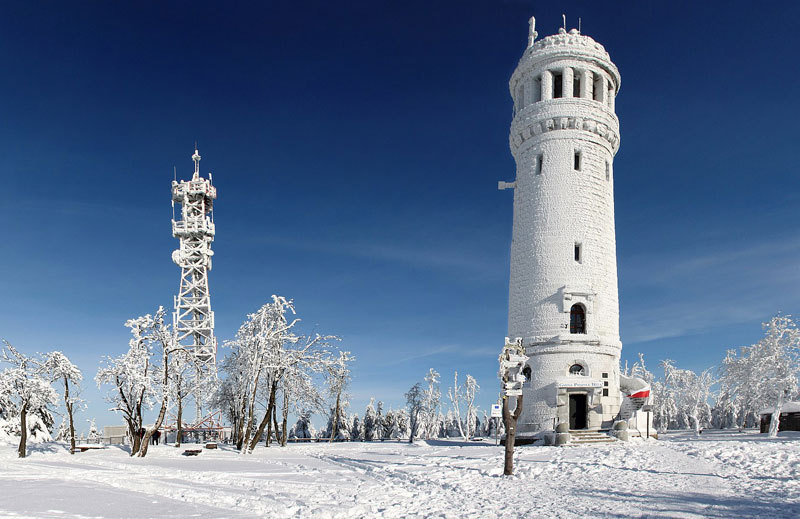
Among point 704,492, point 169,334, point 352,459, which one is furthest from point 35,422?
point 704,492

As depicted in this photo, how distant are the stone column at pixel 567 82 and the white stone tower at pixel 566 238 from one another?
6 cm

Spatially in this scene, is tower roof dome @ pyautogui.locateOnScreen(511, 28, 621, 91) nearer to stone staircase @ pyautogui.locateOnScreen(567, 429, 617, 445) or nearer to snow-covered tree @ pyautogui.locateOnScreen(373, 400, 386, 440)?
stone staircase @ pyautogui.locateOnScreen(567, 429, 617, 445)

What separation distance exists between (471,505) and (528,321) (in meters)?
20.6

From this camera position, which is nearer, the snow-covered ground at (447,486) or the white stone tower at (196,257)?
the snow-covered ground at (447,486)

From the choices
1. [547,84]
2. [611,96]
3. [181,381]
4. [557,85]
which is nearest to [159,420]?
[181,381]

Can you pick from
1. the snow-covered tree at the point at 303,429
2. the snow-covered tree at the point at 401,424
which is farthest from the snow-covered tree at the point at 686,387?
the snow-covered tree at the point at 303,429

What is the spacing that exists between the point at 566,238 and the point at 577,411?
950 centimetres

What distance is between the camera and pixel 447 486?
17.6 meters

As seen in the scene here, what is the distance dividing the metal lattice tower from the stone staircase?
5467cm

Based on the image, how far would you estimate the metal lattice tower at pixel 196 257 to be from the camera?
249ft

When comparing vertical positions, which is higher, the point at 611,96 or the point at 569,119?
the point at 611,96

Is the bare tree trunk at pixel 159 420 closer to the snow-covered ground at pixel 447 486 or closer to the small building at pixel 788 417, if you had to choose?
the snow-covered ground at pixel 447 486

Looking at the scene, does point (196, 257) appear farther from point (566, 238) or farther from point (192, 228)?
point (566, 238)

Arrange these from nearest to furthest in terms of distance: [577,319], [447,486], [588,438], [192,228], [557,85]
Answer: [447,486] < [588,438] < [577,319] < [557,85] < [192,228]
